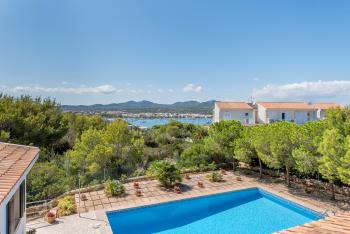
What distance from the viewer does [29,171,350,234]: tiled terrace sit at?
14067 millimetres

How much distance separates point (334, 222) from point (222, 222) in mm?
10804

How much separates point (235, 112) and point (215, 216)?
113ft

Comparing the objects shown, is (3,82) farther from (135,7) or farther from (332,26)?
(332,26)

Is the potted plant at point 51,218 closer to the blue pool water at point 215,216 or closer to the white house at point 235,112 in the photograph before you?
the blue pool water at point 215,216

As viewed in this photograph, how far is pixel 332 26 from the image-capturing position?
2214 cm

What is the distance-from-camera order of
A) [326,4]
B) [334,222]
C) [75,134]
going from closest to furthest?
[334,222] → [326,4] → [75,134]

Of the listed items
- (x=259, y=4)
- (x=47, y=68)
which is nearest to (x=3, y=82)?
(x=47, y=68)

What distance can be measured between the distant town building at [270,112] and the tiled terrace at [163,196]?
27.4 metres

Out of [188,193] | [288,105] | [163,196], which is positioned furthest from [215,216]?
[288,105]

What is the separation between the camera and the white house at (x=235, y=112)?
49.5 meters

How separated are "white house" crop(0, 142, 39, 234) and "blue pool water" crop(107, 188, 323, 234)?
7.84m

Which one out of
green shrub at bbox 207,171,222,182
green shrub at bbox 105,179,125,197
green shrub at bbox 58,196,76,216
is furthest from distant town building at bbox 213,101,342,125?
green shrub at bbox 58,196,76,216

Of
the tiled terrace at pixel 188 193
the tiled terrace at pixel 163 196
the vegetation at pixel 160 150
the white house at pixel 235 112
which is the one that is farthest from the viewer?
the white house at pixel 235 112

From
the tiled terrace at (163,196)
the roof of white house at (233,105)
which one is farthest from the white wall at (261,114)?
the tiled terrace at (163,196)
